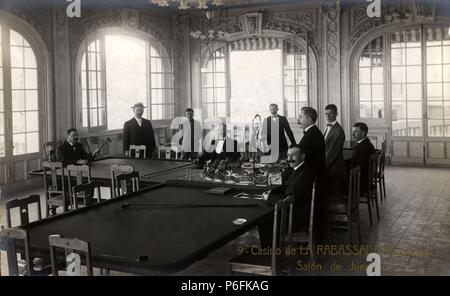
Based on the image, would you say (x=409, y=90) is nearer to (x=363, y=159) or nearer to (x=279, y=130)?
(x=279, y=130)

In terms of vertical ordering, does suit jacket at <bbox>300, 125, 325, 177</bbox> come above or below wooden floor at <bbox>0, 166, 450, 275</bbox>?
above

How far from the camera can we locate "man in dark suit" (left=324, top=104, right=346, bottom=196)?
6199 mm

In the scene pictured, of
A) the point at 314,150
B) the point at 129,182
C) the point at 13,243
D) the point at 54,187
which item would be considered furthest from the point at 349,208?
the point at 54,187

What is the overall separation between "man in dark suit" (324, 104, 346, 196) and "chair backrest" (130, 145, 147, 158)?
340 centimetres

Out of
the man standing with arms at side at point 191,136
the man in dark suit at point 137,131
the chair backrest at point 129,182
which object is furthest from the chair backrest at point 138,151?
the chair backrest at point 129,182

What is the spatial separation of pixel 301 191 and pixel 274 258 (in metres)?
1.12

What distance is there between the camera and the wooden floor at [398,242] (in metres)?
5.18

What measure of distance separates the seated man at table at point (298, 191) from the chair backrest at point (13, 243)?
2.05m

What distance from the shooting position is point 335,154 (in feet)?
21.3

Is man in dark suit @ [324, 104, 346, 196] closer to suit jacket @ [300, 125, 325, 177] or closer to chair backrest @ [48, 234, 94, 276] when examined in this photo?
suit jacket @ [300, 125, 325, 177]

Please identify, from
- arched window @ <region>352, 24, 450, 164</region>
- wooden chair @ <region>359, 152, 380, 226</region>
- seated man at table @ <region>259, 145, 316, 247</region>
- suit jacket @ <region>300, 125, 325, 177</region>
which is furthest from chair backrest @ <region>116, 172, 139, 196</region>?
arched window @ <region>352, 24, 450, 164</region>

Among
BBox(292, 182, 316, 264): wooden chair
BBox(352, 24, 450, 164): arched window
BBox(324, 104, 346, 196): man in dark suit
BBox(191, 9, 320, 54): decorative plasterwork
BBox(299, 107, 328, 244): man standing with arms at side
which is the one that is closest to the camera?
BBox(292, 182, 316, 264): wooden chair

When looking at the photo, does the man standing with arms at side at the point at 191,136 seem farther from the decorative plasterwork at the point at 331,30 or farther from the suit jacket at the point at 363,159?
the decorative plasterwork at the point at 331,30

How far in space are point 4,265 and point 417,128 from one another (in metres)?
9.58
